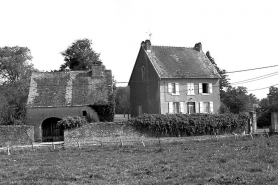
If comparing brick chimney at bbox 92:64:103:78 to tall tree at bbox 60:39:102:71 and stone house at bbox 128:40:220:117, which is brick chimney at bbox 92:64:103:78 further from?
tall tree at bbox 60:39:102:71

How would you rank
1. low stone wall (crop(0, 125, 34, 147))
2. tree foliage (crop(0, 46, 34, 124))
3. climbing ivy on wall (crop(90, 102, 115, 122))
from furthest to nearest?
tree foliage (crop(0, 46, 34, 124)) → climbing ivy on wall (crop(90, 102, 115, 122)) → low stone wall (crop(0, 125, 34, 147))

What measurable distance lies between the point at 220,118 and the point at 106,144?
1238 centimetres

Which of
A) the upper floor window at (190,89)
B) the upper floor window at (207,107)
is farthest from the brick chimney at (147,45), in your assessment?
the upper floor window at (207,107)

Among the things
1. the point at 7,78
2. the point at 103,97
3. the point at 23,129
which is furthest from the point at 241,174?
the point at 7,78

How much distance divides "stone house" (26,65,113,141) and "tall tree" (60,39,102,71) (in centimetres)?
1676

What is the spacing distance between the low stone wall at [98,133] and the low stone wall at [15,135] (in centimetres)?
318

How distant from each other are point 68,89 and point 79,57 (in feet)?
63.9

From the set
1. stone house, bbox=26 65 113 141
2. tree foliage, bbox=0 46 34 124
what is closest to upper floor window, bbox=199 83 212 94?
stone house, bbox=26 65 113 141

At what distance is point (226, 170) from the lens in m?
12.8

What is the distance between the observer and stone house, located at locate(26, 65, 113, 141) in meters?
35.5

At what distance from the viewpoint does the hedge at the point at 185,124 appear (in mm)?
31755

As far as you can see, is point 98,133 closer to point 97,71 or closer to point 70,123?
point 70,123

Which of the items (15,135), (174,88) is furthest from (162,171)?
(174,88)

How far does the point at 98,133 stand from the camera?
98.9 ft
